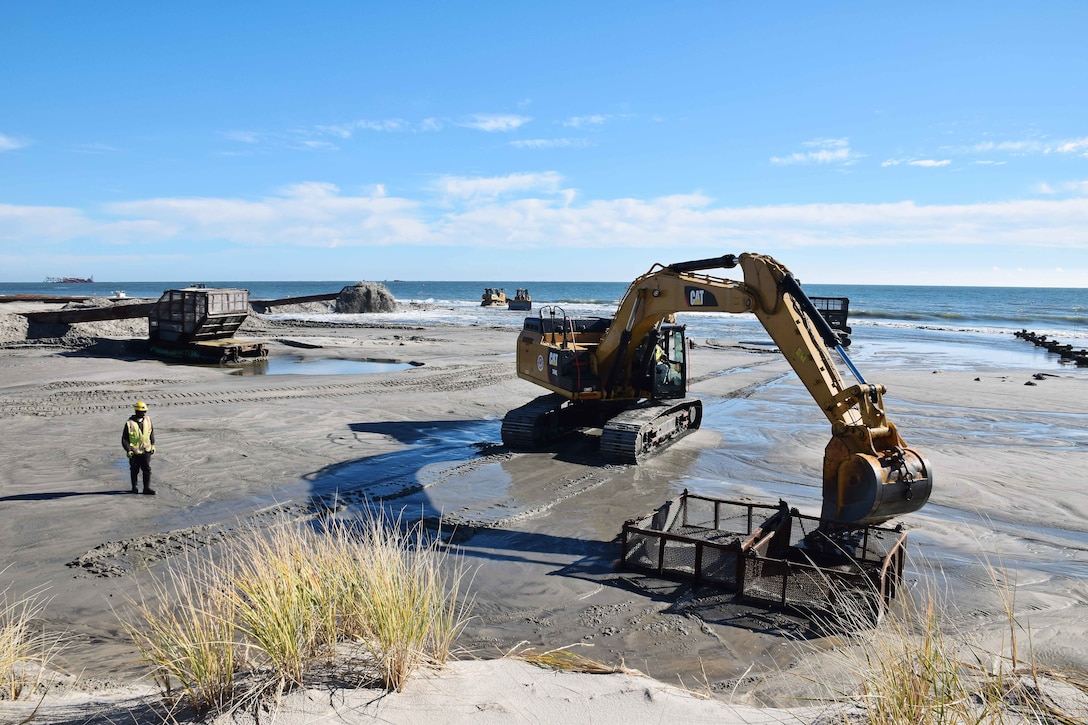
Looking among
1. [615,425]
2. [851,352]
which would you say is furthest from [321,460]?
[851,352]

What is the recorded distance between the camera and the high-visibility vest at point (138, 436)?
1033cm

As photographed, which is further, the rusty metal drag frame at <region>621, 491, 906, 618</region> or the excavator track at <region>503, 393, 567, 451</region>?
the excavator track at <region>503, 393, 567, 451</region>

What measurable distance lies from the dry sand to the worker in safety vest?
35 centimetres

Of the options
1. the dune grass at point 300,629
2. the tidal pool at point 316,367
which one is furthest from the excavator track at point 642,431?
the tidal pool at point 316,367

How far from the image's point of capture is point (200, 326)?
25.7 meters

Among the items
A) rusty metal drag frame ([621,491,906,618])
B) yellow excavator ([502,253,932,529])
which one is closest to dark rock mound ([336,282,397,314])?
yellow excavator ([502,253,932,529])

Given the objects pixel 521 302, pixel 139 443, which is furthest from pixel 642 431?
pixel 521 302

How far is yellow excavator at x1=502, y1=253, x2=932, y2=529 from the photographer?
7531 millimetres

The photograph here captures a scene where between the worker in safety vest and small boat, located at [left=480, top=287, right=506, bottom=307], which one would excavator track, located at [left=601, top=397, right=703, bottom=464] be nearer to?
the worker in safety vest

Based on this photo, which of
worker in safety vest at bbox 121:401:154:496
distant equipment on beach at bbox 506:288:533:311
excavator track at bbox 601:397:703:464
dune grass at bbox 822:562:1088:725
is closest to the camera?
dune grass at bbox 822:562:1088:725

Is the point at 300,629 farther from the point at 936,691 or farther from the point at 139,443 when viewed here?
the point at 139,443

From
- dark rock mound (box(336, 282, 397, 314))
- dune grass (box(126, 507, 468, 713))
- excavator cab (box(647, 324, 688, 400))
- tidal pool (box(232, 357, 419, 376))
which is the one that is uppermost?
dark rock mound (box(336, 282, 397, 314))

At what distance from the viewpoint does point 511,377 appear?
78.8 feet

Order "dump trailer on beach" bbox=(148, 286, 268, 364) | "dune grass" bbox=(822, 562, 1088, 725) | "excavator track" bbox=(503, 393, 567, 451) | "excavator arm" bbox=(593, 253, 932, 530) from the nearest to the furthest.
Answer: "dune grass" bbox=(822, 562, 1088, 725), "excavator arm" bbox=(593, 253, 932, 530), "excavator track" bbox=(503, 393, 567, 451), "dump trailer on beach" bbox=(148, 286, 268, 364)
